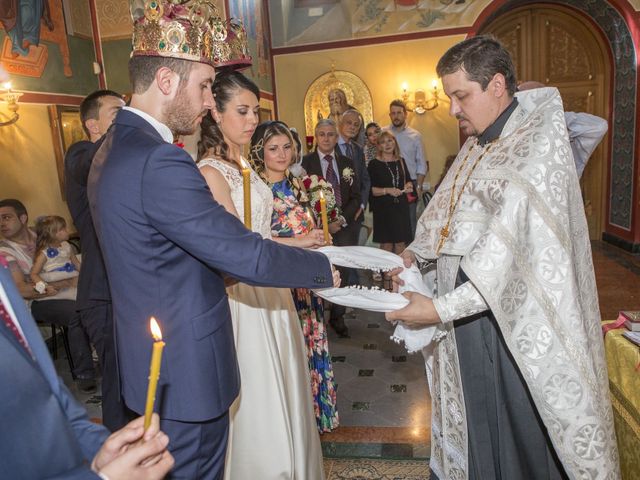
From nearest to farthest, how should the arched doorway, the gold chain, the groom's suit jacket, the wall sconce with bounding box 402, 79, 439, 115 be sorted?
the groom's suit jacket → the gold chain → the arched doorway → the wall sconce with bounding box 402, 79, 439, 115

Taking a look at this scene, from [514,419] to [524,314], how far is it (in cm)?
49

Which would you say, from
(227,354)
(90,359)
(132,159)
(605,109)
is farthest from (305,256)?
(605,109)

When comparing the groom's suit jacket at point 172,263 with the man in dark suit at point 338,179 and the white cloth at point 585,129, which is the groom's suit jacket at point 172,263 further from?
the man in dark suit at point 338,179

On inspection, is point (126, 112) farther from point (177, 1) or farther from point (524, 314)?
point (524, 314)

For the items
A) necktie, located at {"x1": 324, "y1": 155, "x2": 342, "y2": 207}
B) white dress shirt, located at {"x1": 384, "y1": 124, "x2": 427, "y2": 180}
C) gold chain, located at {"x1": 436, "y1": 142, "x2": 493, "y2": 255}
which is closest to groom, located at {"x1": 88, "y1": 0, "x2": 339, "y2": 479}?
gold chain, located at {"x1": 436, "y1": 142, "x2": 493, "y2": 255}

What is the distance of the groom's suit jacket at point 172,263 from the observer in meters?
1.46

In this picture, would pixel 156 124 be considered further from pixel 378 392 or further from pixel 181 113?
pixel 378 392

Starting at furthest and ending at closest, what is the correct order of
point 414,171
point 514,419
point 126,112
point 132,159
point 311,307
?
1. point 414,171
2. point 311,307
3. point 514,419
4. point 126,112
5. point 132,159

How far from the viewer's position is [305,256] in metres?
1.79

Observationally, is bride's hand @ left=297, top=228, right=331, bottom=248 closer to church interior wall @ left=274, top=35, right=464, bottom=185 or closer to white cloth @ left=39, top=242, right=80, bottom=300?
white cloth @ left=39, top=242, right=80, bottom=300

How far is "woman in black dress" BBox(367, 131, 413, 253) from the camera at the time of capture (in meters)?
6.65

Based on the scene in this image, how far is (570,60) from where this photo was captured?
952cm

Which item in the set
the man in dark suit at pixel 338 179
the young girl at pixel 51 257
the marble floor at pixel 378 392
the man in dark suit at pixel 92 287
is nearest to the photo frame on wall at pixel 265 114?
the man in dark suit at pixel 338 179

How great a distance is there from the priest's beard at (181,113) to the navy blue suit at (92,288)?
153cm
